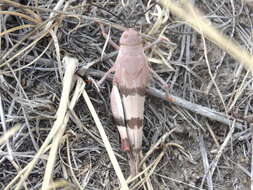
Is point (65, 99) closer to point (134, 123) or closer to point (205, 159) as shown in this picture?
point (134, 123)

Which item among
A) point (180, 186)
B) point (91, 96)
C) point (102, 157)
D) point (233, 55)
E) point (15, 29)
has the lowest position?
point (180, 186)

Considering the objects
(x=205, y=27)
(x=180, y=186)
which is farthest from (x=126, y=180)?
(x=205, y=27)

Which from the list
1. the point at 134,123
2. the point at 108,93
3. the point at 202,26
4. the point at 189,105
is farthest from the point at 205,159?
the point at 202,26

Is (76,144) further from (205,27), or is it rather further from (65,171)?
(205,27)

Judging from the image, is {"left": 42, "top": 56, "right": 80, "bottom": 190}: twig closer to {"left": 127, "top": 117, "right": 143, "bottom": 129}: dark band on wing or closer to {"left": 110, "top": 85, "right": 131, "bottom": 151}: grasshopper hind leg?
{"left": 110, "top": 85, "right": 131, "bottom": 151}: grasshopper hind leg

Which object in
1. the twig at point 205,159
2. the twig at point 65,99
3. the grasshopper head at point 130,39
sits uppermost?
the grasshopper head at point 130,39

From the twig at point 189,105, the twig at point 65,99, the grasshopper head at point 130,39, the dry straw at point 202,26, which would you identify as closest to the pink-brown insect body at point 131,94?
the grasshopper head at point 130,39

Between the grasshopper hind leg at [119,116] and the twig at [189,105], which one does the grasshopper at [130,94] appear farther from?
the twig at [189,105]

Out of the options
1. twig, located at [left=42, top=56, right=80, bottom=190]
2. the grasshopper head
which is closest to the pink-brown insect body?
the grasshopper head
